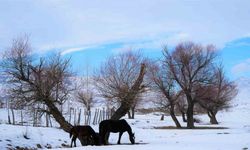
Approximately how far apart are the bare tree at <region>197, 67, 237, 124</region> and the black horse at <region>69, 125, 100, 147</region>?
24.6 meters

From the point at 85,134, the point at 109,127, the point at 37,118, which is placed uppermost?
the point at 37,118

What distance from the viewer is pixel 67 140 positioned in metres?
27.9

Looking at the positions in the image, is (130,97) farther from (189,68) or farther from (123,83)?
(189,68)

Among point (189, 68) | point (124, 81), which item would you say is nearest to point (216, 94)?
point (189, 68)

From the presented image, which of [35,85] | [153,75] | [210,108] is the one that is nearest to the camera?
[35,85]

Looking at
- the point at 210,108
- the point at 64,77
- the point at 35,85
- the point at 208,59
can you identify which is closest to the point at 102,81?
the point at 64,77

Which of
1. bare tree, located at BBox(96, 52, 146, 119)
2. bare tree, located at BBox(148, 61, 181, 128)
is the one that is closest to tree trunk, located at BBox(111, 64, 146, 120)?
bare tree, located at BBox(96, 52, 146, 119)

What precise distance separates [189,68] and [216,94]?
827 cm

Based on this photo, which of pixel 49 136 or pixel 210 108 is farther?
pixel 210 108

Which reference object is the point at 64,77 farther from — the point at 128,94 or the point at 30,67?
the point at 128,94

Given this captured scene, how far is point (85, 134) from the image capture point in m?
23.9

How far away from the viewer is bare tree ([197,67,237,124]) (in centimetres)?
4697

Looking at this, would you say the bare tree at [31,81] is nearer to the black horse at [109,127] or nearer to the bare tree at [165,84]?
the black horse at [109,127]

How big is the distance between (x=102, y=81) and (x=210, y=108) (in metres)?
28.2
